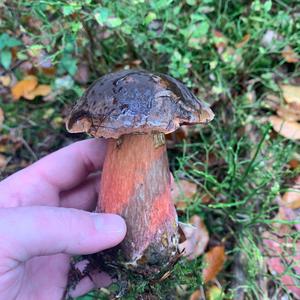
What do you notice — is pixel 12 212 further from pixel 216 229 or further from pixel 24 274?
pixel 216 229

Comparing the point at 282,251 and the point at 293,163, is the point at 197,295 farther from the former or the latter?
the point at 293,163

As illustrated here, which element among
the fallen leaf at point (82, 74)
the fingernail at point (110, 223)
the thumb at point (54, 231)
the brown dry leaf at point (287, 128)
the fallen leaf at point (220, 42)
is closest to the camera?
the thumb at point (54, 231)

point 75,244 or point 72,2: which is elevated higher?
point 72,2

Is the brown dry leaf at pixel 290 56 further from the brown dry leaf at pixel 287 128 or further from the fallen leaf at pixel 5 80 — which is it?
the fallen leaf at pixel 5 80

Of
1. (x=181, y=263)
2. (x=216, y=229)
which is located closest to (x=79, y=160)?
(x=181, y=263)

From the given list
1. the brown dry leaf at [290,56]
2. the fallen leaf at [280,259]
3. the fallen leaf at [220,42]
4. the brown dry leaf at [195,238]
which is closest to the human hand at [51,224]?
the brown dry leaf at [195,238]

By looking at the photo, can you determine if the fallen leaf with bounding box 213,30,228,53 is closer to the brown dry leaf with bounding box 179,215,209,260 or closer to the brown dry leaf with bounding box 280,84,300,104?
the brown dry leaf with bounding box 280,84,300,104

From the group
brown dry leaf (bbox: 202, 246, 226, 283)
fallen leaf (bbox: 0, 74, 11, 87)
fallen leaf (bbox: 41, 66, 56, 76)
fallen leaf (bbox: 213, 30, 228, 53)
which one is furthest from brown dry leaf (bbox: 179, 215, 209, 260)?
fallen leaf (bbox: 0, 74, 11, 87)
